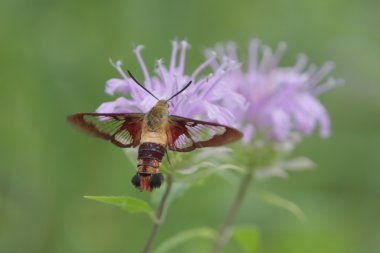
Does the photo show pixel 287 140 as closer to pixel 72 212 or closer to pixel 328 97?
pixel 72 212

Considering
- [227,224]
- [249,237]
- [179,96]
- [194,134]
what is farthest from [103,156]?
[194,134]

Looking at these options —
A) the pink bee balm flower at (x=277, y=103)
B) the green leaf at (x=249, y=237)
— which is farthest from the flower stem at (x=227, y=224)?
the pink bee balm flower at (x=277, y=103)

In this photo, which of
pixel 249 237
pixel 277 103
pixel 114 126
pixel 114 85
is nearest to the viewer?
pixel 114 126

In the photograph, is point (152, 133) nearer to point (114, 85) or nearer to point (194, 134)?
point (194, 134)

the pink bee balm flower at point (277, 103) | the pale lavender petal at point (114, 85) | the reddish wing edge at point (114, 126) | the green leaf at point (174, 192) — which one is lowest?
the green leaf at point (174, 192)

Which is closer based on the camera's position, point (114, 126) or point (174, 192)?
point (114, 126)

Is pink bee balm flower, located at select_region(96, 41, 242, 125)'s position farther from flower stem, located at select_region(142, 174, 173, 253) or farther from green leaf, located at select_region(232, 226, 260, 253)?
green leaf, located at select_region(232, 226, 260, 253)

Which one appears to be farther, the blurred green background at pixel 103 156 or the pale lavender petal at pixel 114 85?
the blurred green background at pixel 103 156

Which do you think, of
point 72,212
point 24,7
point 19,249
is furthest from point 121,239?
point 24,7

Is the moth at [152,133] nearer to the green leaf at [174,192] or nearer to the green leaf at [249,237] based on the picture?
the green leaf at [174,192]
